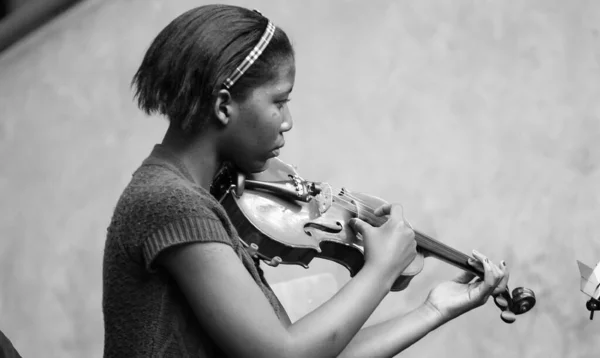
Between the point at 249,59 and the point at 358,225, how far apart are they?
327 mm

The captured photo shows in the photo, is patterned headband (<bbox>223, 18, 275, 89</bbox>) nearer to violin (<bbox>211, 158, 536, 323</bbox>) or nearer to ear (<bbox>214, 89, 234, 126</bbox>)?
ear (<bbox>214, 89, 234, 126</bbox>)

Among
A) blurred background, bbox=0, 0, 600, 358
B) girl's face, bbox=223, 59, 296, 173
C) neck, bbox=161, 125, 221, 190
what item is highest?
girl's face, bbox=223, 59, 296, 173

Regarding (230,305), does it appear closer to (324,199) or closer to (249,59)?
(249,59)

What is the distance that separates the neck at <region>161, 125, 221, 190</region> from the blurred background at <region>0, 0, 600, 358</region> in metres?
1.02

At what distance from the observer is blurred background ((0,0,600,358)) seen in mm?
2158

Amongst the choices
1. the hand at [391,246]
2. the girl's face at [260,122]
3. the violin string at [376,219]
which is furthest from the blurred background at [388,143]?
the girl's face at [260,122]

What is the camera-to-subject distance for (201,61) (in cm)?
96

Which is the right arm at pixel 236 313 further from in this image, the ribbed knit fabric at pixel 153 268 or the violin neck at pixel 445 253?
the violin neck at pixel 445 253

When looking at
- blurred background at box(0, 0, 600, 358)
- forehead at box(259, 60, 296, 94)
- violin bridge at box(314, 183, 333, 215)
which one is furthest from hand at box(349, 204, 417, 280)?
blurred background at box(0, 0, 600, 358)

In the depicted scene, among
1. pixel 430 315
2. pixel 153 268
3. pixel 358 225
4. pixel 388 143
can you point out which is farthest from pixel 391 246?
pixel 388 143

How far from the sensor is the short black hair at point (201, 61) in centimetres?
96

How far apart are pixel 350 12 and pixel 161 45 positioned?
1404 mm

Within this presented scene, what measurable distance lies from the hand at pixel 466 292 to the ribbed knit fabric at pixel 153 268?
1.46ft

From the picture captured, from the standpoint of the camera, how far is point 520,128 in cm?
220
